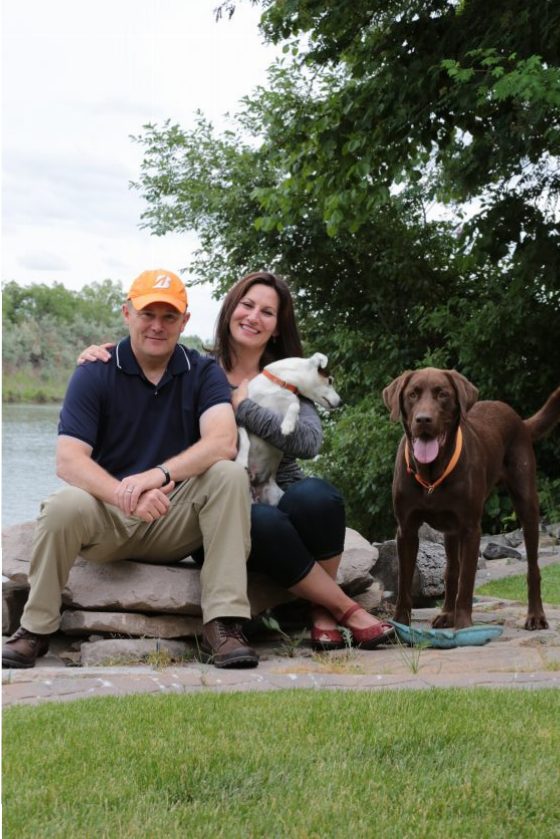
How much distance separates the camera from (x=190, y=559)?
212 inches

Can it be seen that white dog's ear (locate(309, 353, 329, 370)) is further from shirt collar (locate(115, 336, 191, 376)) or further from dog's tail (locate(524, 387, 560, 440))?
dog's tail (locate(524, 387, 560, 440))

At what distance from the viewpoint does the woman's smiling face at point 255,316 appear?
16.3 ft

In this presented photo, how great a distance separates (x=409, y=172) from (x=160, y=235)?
8212mm

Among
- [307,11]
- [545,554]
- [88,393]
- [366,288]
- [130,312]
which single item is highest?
[307,11]

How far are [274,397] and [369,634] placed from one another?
123cm

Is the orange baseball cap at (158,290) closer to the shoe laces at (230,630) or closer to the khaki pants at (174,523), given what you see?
the khaki pants at (174,523)

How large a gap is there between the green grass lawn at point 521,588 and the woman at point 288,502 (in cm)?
252

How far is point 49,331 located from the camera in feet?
148

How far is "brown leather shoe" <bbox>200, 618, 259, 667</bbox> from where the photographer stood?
433 centimetres

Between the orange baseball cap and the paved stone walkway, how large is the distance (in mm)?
1597

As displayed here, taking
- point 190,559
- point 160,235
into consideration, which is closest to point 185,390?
point 190,559

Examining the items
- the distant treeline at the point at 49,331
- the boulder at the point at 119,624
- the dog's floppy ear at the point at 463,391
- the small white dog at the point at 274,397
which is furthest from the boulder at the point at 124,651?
the distant treeline at the point at 49,331

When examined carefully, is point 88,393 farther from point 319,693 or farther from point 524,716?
point 524,716

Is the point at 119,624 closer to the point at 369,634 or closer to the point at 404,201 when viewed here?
the point at 369,634
